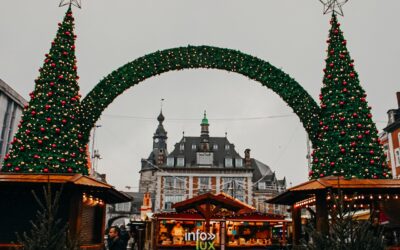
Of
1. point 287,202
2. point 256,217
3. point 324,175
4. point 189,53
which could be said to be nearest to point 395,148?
point 256,217

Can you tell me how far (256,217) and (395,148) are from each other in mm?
17048

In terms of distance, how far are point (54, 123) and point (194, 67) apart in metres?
5.46

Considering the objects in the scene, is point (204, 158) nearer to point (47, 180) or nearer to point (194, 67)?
point (194, 67)

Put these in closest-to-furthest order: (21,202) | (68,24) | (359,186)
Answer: (359,186), (21,202), (68,24)

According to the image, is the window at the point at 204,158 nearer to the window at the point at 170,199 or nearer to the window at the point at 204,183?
the window at the point at 204,183

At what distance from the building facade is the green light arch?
10613 millimetres

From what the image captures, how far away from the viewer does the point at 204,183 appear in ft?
177

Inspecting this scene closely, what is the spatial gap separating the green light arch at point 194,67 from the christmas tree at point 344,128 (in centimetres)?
71

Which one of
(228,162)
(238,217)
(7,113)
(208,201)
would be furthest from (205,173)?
(208,201)

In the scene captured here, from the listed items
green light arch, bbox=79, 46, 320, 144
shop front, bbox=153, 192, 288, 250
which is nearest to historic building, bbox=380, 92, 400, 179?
shop front, bbox=153, 192, 288, 250

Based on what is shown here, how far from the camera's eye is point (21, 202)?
38.5 feet

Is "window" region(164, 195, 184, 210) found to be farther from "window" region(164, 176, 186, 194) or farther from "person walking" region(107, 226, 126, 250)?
"person walking" region(107, 226, 126, 250)

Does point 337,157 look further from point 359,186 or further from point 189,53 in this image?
point 189,53

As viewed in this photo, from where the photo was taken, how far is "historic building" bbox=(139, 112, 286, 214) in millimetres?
53281
